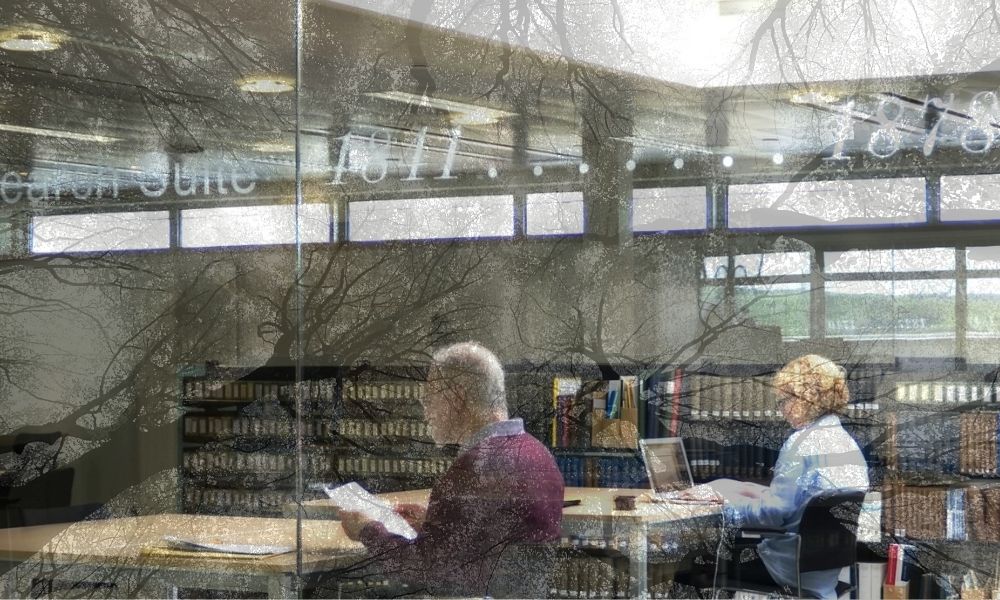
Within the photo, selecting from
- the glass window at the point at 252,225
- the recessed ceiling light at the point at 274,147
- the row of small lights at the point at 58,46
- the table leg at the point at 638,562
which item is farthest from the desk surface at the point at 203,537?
the recessed ceiling light at the point at 274,147

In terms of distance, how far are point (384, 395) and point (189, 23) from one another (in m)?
1.26

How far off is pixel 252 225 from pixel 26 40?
92cm

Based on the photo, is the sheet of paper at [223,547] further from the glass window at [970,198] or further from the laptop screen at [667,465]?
the glass window at [970,198]

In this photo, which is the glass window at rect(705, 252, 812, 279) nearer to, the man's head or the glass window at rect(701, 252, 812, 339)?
the glass window at rect(701, 252, 812, 339)

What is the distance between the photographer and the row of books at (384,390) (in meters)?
3.37

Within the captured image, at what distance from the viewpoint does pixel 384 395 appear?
339 cm

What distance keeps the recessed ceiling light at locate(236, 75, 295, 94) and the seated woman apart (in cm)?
163

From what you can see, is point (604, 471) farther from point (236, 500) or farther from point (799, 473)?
point (236, 500)

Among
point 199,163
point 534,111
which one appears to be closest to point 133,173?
point 199,163

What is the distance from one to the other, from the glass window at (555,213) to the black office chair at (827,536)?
96 cm

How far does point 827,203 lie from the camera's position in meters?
3.10

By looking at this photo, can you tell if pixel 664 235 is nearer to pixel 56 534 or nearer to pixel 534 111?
pixel 534 111

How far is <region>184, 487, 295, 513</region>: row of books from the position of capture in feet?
11.4

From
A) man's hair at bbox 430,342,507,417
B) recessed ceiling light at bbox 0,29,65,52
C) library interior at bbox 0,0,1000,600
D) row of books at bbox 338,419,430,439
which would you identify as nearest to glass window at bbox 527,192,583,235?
library interior at bbox 0,0,1000,600
